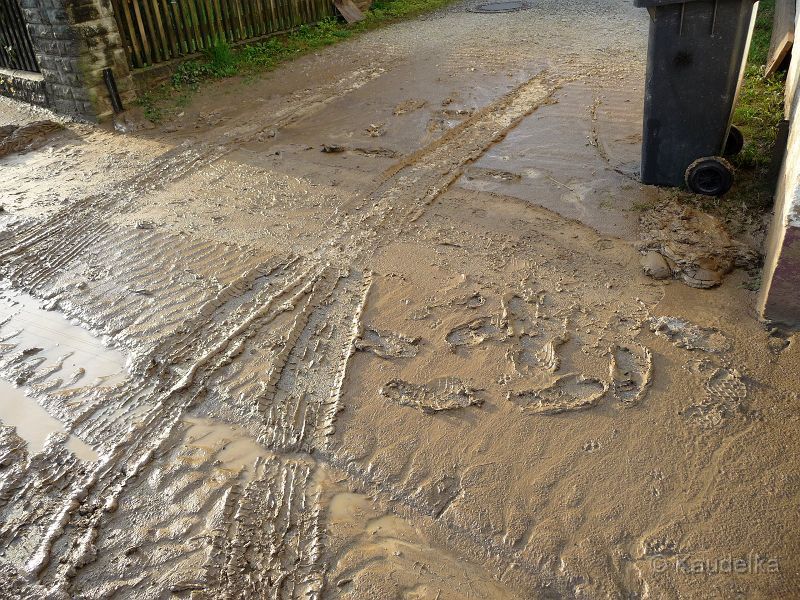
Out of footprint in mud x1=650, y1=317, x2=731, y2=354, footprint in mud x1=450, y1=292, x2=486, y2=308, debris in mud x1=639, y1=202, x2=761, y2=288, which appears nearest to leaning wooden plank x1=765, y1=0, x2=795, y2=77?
debris in mud x1=639, y1=202, x2=761, y2=288

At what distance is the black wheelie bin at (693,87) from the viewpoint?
4.35 metres

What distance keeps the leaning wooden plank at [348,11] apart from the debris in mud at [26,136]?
22.5 feet

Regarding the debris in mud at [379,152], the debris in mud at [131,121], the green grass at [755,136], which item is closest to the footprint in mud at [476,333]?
the green grass at [755,136]

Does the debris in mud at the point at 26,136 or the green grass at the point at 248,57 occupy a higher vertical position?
the green grass at the point at 248,57

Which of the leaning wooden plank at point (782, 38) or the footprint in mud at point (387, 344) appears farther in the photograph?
the leaning wooden plank at point (782, 38)

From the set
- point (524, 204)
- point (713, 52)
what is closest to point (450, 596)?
point (524, 204)

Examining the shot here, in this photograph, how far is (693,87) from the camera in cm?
459

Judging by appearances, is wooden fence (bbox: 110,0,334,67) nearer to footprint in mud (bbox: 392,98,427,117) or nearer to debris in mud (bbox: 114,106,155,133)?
debris in mud (bbox: 114,106,155,133)

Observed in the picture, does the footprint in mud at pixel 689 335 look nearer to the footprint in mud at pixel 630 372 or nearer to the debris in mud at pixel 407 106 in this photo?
the footprint in mud at pixel 630 372

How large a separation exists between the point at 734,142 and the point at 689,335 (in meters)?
2.75

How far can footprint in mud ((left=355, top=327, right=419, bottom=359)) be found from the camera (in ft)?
11.1

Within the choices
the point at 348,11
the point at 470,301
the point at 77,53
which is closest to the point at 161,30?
the point at 77,53

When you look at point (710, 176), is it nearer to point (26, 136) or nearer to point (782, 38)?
point (782, 38)

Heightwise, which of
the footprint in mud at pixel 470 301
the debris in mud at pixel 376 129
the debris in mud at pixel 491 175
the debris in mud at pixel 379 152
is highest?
the debris in mud at pixel 376 129
